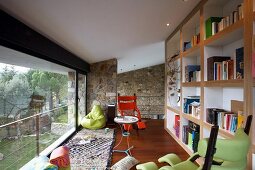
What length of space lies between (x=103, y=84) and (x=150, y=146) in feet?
10.0

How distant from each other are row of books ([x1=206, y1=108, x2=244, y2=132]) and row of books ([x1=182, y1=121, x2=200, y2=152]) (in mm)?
488

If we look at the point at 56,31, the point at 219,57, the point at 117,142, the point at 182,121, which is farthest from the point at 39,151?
the point at 219,57

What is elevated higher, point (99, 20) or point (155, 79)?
point (99, 20)

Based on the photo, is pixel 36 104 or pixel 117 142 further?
pixel 117 142

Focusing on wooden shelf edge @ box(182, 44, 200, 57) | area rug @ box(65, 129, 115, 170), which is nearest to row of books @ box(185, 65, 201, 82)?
wooden shelf edge @ box(182, 44, 200, 57)

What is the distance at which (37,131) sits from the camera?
10.0 ft

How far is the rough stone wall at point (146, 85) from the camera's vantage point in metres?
8.81

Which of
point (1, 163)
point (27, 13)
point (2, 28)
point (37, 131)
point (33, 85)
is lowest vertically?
point (1, 163)

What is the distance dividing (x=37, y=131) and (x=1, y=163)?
2.72 feet

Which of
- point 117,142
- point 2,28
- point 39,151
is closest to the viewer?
point 2,28

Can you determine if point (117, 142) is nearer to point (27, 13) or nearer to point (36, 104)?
point (36, 104)

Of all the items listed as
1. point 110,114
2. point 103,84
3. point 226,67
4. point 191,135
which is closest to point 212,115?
point 226,67

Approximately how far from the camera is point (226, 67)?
7.36 feet

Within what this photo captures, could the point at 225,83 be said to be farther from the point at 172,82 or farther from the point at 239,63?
the point at 172,82
